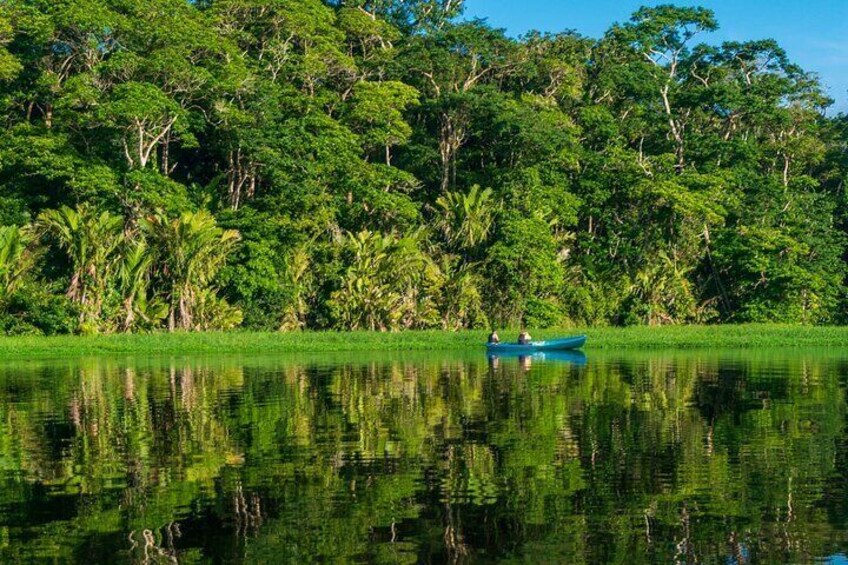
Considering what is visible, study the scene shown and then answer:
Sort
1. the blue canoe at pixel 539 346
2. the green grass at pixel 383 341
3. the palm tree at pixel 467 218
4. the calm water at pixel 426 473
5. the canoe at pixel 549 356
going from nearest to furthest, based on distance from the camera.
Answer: the calm water at pixel 426 473, the canoe at pixel 549 356, the green grass at pixel 383 341, the blue canoe at pixel 539 346, the palm tree at pixel 467 218

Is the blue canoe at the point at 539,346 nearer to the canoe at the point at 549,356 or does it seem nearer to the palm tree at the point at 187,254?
the canoe at the point at 549,356

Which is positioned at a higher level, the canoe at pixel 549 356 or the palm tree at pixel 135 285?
the palm tree at pixel 135 285

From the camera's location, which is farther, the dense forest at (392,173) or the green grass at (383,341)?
the dense forest at (392,173)

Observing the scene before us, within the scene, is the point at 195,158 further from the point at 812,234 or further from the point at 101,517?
the point at 101,517

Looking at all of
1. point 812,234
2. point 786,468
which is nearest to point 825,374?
point 786,468

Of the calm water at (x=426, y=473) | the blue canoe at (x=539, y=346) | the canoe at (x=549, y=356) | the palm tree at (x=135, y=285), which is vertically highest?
the palm tree at (x=135, y=285)

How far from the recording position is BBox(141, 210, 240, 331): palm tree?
1630 inches

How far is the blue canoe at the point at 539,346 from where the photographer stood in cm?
3869

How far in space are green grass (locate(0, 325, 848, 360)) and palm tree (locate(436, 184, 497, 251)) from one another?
5432mm

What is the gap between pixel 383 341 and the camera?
133 ft

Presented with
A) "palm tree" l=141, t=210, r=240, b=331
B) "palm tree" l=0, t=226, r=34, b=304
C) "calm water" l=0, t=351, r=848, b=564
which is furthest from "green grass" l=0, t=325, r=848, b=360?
"calm water" l=0, t=351, r=848, b=564

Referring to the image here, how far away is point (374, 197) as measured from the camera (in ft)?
152

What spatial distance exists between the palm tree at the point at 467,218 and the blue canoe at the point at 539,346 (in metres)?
9.82

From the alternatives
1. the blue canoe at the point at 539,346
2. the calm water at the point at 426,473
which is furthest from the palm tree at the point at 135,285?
the calm water at the point at 426,473
